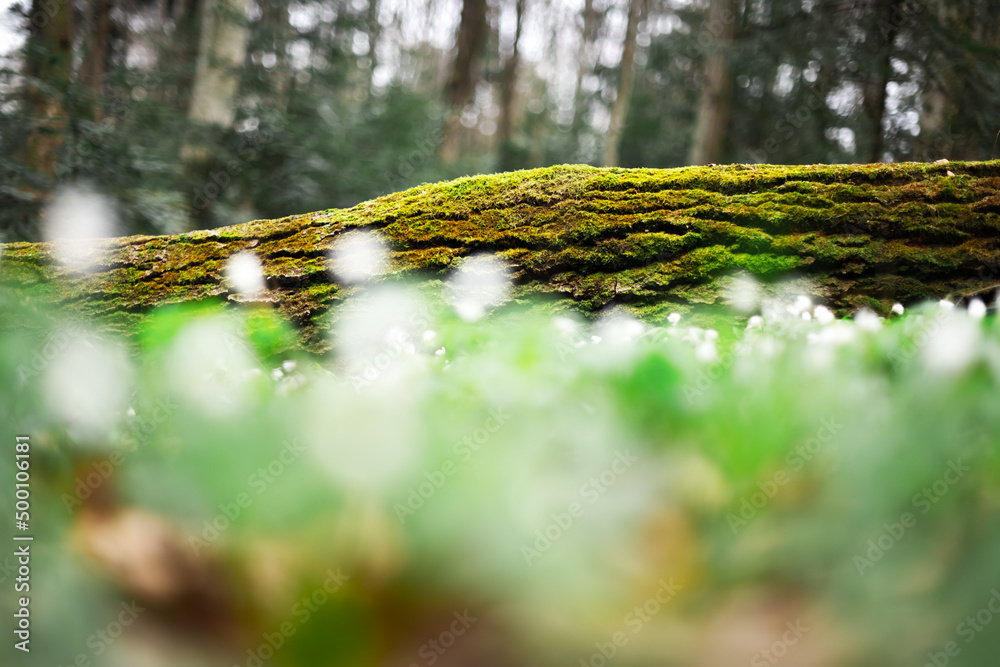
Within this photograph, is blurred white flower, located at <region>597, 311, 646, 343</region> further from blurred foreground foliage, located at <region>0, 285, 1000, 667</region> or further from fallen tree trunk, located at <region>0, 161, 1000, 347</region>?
blurred foreground foliage, located at <region>0, 285, 1000, 667</region>

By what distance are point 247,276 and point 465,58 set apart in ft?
35.0

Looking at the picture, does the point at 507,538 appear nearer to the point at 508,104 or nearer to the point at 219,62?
the point at 219,62

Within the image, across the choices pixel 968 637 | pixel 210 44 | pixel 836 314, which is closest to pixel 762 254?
pixel 836 314

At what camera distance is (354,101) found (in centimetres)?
1034

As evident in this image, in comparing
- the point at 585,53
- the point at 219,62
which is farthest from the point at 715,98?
the point at 585,53

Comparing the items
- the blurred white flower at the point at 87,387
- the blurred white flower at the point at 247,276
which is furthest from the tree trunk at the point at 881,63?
the blurred white flower at the point at 87,387

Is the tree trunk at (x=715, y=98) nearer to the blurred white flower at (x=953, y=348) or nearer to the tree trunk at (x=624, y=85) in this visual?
the tree trunk at (x=624, y=85)

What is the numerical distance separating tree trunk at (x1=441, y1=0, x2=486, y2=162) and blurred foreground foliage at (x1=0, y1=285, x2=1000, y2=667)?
462 inches

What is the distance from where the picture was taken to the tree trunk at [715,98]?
9711 mm

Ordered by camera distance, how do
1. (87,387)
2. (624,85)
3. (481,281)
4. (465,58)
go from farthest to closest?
(624,85) < (465,58) < (481,281) < (87,387)

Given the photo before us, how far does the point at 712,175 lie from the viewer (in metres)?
3.12

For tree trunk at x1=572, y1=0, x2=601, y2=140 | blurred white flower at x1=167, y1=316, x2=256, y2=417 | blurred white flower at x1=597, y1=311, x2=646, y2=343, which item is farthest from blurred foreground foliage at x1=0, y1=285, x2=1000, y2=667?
tree trunk at x1=572, y1=0, x2=601, y2=140

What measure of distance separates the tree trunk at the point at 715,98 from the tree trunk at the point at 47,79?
919 centimetres

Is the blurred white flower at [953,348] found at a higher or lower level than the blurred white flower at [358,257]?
lower
